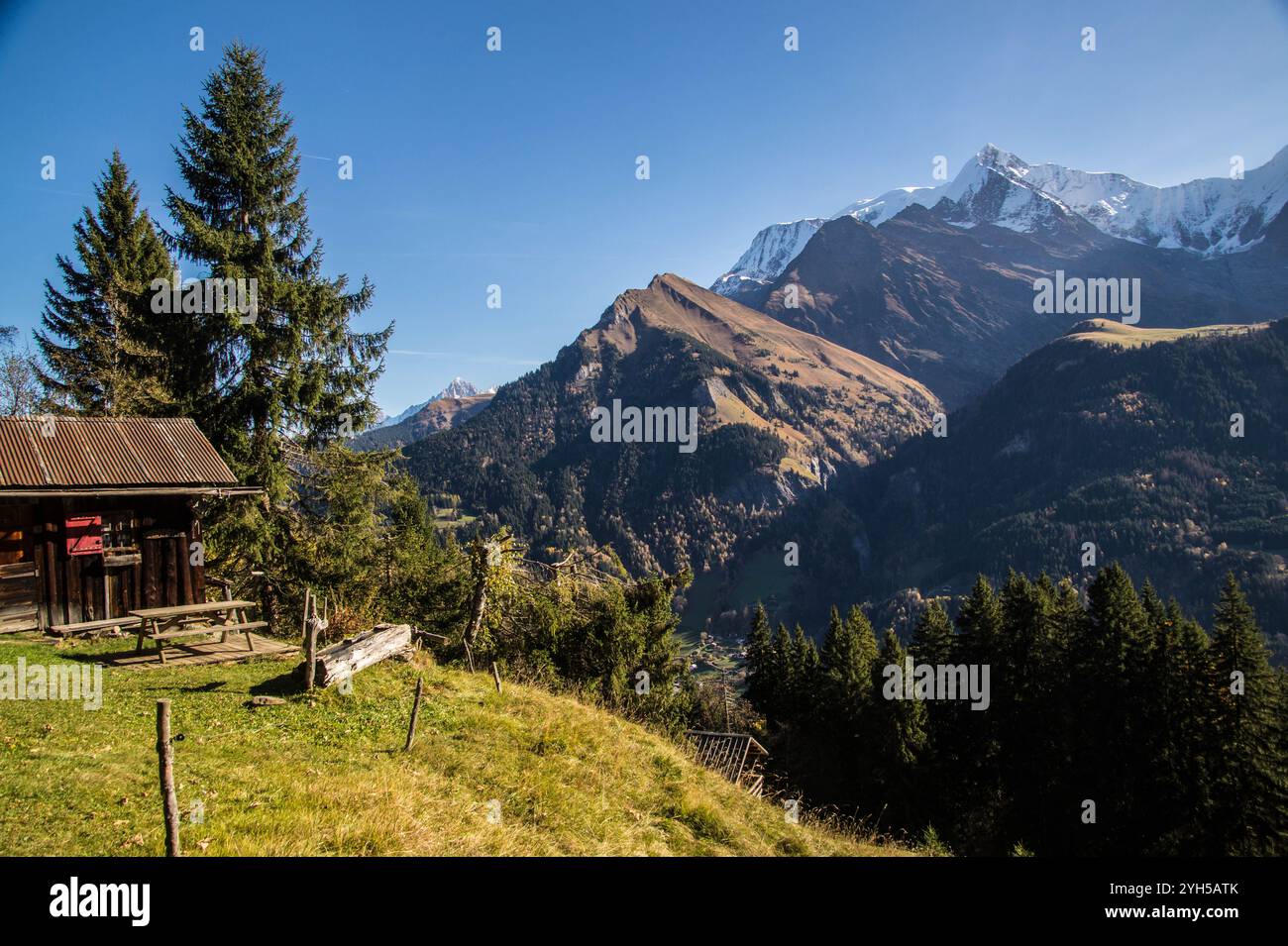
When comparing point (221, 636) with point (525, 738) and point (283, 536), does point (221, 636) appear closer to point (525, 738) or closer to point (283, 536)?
point (283, 536)

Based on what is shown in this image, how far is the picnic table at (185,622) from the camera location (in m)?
15.5

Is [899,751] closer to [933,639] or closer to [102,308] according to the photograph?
[933,639]

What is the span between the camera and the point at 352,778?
31.8 feet

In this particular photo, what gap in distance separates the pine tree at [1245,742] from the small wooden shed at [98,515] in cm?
4506

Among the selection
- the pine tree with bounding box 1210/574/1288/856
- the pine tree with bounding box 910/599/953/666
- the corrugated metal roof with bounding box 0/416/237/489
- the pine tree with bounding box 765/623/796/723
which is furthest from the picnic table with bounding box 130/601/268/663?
the pine tree with bounding box 910/599/953/666

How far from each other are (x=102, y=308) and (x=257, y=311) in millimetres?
10140

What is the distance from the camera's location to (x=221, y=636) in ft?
57.6

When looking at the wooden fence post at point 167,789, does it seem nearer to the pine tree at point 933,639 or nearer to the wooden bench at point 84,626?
the wooden bench at point 84,626

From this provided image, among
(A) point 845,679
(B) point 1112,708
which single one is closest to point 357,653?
(A) point 845,679

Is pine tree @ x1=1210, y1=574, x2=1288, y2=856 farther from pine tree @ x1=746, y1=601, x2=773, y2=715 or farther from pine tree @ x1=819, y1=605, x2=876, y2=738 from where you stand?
pine tree @ x1=746, y1=601, x2=773, y2=715

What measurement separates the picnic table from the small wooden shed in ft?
3.42
